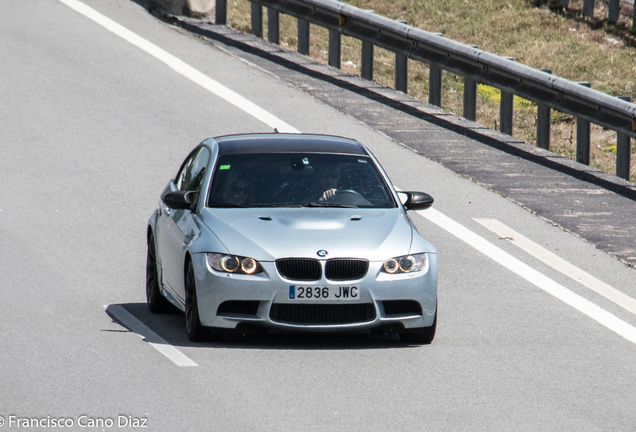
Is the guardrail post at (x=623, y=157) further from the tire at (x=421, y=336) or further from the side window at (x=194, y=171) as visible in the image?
the tire at (x=421, y=336)

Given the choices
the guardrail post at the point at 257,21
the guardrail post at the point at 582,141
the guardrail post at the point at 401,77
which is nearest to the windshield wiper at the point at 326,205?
the guardrail post at the point at 582,141

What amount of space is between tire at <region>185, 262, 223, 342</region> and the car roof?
1337 mm

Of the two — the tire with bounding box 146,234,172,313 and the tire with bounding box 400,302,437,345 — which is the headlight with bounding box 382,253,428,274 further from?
the tire with bounding box 146,234,172,313

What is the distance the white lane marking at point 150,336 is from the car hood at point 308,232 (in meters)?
0.76

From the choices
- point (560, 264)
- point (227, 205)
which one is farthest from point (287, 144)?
point (560, 264)

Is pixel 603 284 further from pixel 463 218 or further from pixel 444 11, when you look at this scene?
pixel 444 11

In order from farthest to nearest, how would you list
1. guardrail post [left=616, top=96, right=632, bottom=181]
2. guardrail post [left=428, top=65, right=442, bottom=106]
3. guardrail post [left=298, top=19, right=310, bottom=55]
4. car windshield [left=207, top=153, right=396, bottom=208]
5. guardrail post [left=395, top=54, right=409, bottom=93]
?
guardrail post [left=298, top=19, right=310, bottom=55] < guardrail post [left=395, top=54, right=409, bottom=93] < guardrail post [left=428, top=65, right=442, bottom=106] < guardrail post [left=616, top=96, right=632, bottom=181] < car windshield [left=207, top=153, right=396, bottom=208]

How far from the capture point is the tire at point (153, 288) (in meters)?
9.27

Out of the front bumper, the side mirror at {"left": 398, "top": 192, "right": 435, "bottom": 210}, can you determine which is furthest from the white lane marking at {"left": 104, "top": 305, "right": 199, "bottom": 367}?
the side mirror at {"left": 398, "top": 192, "right": 435, "bottom": 210}

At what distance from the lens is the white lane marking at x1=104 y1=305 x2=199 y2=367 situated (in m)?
7.72

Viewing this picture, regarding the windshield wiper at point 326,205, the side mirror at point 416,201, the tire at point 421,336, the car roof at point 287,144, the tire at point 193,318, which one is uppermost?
the car roof at point 287,144

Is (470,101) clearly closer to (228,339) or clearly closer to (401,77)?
(401,77)

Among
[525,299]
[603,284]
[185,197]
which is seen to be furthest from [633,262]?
[185,197]

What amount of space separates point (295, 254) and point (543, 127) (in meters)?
7.78
